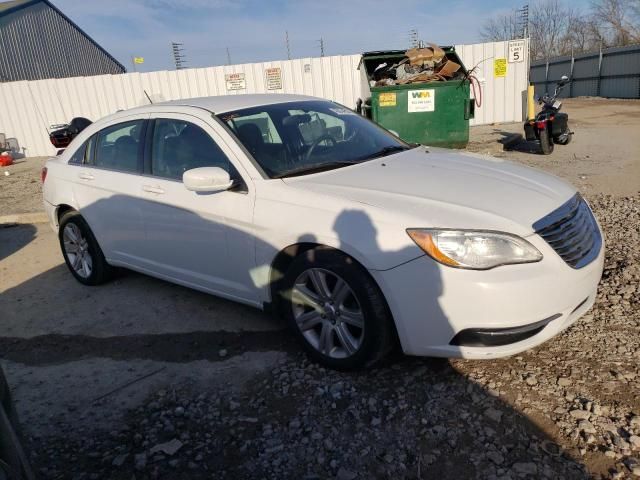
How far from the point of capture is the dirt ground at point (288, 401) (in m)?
2.41

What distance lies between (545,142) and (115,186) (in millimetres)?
8092

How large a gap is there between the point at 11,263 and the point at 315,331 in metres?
4.42

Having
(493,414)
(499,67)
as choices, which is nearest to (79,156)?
(493,414)

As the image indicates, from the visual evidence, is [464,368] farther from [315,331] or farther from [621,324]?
[621,324]

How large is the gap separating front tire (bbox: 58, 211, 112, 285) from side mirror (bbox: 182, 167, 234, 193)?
6.10 ft

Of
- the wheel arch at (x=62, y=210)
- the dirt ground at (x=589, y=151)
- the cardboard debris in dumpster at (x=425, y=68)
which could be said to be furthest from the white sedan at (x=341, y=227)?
the cardboard debris in dumpster at (x=425, y=68)

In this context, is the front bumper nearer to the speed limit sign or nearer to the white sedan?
the white sedan

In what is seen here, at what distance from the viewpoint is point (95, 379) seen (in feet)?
11.0

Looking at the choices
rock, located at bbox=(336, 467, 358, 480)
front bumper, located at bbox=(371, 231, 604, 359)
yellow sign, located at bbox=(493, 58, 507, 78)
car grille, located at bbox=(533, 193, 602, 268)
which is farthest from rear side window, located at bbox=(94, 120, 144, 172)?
yellow sign, located at bbox=(493, 58, 507, 78)

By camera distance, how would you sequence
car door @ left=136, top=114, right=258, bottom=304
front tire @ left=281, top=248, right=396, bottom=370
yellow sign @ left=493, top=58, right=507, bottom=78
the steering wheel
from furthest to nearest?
yellow sign @ left=493, top=58, right=507, bottom=78 → the steering wheel → car door @ left=136, top=114, right=258, bottom=304 → front tire @ left=281, top=248, right=396, bottom=370

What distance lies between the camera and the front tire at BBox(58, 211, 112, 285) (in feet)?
15.6

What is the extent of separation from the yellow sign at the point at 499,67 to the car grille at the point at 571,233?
42.8 ft

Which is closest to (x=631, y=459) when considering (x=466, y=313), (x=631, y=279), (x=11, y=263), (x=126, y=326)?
(x=466, y=313)

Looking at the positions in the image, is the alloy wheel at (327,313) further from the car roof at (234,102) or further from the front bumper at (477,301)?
the car roof at (234,102)
